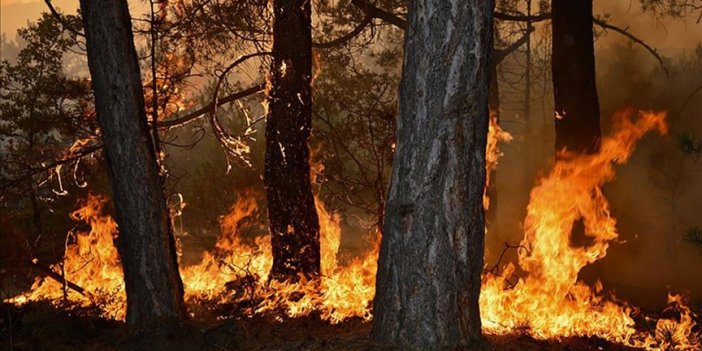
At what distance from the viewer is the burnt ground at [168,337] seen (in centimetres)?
560

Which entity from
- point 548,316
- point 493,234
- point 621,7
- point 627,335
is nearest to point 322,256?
point 548,316

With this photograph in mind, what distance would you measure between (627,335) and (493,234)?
41.3 ft

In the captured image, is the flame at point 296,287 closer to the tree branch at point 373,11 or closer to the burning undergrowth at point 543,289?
the burning undergrowth at point 543,289

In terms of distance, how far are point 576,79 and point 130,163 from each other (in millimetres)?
6282

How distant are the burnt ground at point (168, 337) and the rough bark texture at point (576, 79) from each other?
3169 millimetres

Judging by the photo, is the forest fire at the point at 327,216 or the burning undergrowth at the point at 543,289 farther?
the burning undergrowth at the point at 543,289

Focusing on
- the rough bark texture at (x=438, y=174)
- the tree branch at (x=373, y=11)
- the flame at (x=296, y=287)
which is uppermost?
the tree branch at (x=373, y=11)

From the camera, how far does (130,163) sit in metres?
6.42

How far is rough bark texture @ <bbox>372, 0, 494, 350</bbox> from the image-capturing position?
5.13 meters

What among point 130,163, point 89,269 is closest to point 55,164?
point 89,269

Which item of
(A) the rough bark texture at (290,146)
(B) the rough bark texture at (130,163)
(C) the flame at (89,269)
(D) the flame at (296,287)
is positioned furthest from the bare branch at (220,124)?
(B) the rough bark texture at (130,163)

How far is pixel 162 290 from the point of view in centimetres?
661

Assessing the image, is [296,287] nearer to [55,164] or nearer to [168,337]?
[168,337]

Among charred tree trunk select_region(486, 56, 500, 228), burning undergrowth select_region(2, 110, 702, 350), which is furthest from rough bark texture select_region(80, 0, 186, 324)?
charred tree trunk select_region(486, 56, 500, 228)
